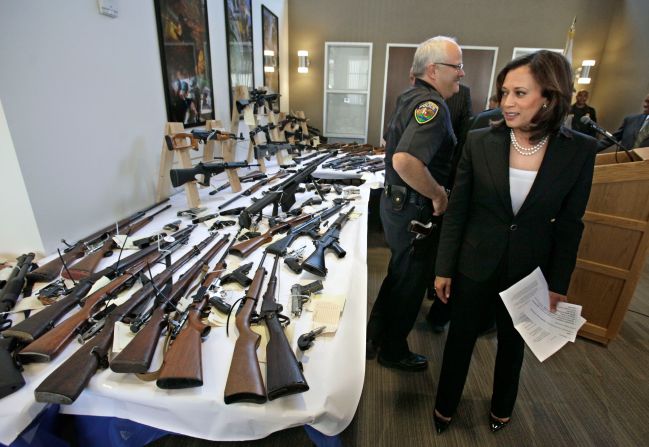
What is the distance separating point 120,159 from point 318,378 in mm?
1838

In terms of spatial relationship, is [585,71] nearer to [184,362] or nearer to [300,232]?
[300,232]

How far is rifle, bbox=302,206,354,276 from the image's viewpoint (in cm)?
142

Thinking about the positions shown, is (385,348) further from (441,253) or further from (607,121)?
(607,121)

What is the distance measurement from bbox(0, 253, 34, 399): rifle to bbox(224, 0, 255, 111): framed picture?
8.78ft

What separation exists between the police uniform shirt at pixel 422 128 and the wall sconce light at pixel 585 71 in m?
5.79

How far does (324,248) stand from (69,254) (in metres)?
1.21

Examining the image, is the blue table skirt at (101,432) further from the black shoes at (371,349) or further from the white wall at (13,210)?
the black shoes at (371,349)

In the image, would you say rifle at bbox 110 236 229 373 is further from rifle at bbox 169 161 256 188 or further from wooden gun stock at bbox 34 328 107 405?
rifle at bbox 169 161 256 188

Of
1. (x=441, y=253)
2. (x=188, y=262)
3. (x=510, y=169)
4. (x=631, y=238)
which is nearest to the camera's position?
(x=510, y=169)

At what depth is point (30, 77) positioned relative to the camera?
141cm

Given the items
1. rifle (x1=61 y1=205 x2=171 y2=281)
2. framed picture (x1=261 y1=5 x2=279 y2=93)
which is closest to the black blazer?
rifle (x1=61 y1=205 x2=171 y2=281)

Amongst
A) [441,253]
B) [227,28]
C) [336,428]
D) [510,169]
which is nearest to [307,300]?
[336,428]

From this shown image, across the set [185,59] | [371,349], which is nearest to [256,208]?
[371,349]

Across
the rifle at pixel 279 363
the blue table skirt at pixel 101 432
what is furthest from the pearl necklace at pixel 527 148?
the blue table skirt at pixel 101 432
